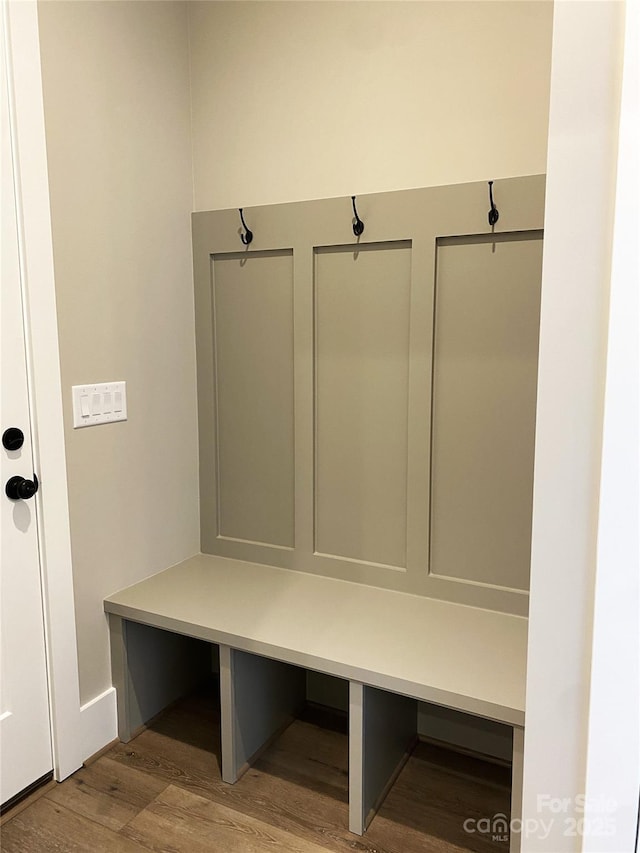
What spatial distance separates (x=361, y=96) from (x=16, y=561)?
1.65 meters

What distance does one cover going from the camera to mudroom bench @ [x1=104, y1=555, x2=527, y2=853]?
5.18 ft

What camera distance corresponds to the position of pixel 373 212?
6.31 feet

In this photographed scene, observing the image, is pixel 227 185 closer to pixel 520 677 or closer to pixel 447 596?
pixel 447 596

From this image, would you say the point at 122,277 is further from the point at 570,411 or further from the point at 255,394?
the point at 570,411

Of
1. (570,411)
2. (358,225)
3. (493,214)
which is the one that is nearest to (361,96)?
(358,225)

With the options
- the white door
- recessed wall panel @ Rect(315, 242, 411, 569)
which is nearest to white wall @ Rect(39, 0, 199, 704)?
the white door

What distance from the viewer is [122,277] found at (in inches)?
78.1

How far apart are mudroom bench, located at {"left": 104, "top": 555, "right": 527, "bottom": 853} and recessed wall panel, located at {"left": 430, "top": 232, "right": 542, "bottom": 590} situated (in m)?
0.20

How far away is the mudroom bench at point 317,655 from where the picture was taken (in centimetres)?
158

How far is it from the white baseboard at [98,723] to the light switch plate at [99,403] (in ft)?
2.80

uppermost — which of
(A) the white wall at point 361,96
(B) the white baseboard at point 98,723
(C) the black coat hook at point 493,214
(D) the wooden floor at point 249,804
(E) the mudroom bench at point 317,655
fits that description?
(A) the white wall at point 361,96

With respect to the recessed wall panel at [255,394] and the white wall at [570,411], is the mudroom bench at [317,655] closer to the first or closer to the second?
the recessed wall panel at [255,394]

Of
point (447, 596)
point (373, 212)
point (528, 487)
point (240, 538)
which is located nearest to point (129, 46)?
point (373, 212)

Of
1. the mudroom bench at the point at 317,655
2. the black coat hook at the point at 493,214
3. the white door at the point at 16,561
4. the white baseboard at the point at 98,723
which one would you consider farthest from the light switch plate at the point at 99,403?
the black coat hook at the point at 493,214
